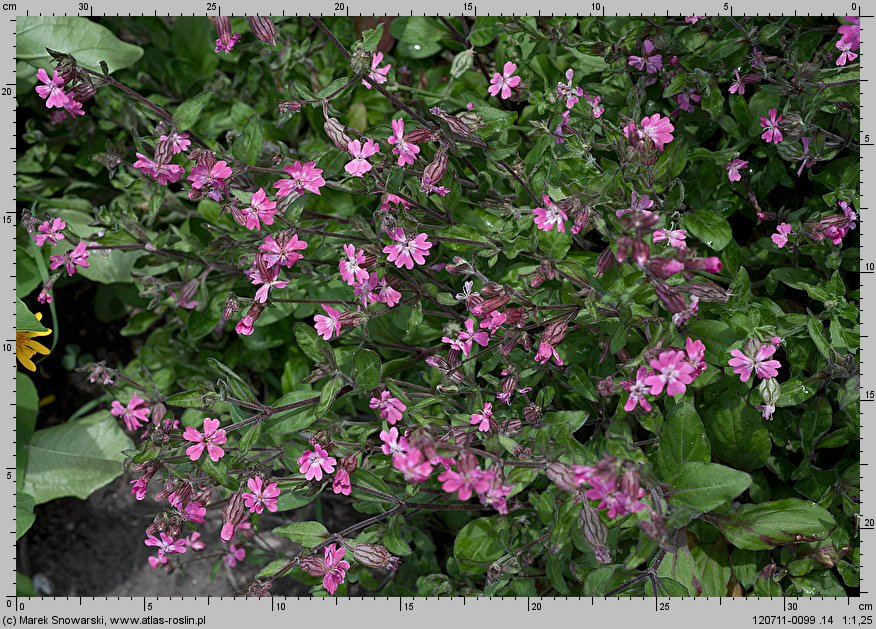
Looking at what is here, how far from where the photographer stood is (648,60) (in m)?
2.36

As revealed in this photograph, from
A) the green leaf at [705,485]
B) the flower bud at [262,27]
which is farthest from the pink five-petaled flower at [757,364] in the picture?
the flower bud at [262,27]

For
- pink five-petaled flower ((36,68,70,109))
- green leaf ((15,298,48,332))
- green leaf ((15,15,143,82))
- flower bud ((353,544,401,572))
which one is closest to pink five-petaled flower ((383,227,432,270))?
flower bud ((353,544,401,572))

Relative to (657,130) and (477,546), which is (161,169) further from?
(477,546)

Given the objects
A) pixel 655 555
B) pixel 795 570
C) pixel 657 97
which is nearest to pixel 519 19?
pixel 657 97

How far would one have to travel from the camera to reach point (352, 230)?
7.84 feet

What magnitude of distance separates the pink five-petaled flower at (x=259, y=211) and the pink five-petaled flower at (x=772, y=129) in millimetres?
1499

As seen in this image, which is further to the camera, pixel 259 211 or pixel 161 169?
pixel 161 169

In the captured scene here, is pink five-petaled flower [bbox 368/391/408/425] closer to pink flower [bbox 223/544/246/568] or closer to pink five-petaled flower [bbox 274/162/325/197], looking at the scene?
pink five-petaled flower [bbox 274/162/325/197]

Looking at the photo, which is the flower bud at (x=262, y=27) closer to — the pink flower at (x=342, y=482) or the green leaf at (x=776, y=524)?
the pink flower at (x=342, y=482)

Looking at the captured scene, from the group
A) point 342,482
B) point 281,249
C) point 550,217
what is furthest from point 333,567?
point 550,217

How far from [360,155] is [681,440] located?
1198 mm

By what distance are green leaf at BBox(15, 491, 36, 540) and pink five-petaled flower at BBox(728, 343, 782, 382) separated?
2647mm

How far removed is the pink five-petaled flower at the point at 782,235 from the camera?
2.24 metres

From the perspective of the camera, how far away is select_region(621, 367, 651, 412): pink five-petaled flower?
1788mm
